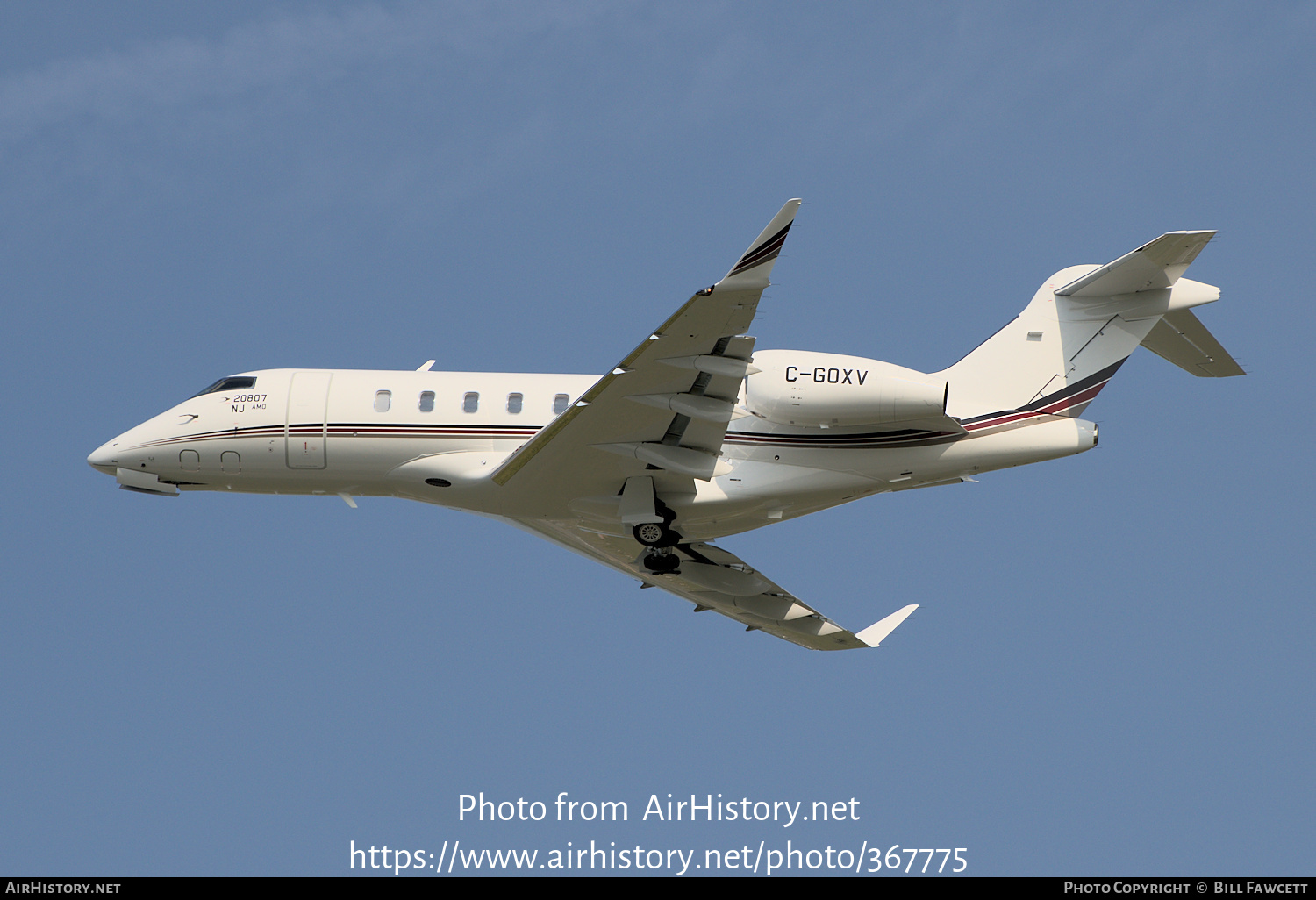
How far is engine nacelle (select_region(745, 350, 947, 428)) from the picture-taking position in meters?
23.5

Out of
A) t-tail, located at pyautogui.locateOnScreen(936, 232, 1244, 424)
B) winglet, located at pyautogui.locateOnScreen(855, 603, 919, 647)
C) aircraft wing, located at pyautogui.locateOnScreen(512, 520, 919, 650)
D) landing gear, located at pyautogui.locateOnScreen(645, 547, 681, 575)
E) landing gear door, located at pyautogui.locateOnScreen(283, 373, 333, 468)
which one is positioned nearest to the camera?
t-tail, located at pyautogui.locateOnScreen(936, 232, 1244, 424)

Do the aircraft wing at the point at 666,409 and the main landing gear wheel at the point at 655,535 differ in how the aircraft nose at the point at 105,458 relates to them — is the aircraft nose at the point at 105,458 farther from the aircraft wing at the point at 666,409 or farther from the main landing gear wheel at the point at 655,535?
the main landing gear wheel at the point at 655,535

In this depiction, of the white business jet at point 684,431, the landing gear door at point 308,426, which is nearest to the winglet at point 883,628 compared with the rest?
the white business jet at point 684,431

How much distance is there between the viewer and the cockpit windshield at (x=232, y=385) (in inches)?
1051

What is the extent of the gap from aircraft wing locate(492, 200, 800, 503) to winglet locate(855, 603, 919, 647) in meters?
7.19

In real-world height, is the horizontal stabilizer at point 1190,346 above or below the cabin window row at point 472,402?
above

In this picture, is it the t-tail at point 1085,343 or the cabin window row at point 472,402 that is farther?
the cabin window row at point 472,402

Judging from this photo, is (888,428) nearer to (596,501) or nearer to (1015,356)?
(1015,356)

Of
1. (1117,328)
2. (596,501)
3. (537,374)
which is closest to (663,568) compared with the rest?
(596,501)

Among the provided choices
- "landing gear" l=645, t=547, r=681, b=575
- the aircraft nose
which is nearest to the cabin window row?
"landing gear" l=645, t=547, r=681, b=575

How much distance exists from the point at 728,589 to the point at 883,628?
144 inches

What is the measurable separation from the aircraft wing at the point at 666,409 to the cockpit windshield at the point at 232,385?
5335 millimetres

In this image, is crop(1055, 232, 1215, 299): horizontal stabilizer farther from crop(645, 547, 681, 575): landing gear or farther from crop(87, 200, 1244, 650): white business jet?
crop(645, 547, 681, 575): landing gear

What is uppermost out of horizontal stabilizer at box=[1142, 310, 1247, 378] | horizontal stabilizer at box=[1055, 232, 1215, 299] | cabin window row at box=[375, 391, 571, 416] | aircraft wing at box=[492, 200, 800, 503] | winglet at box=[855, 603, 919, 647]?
horizontal stabilizer at box=[1055, 232, 1215, 299]
